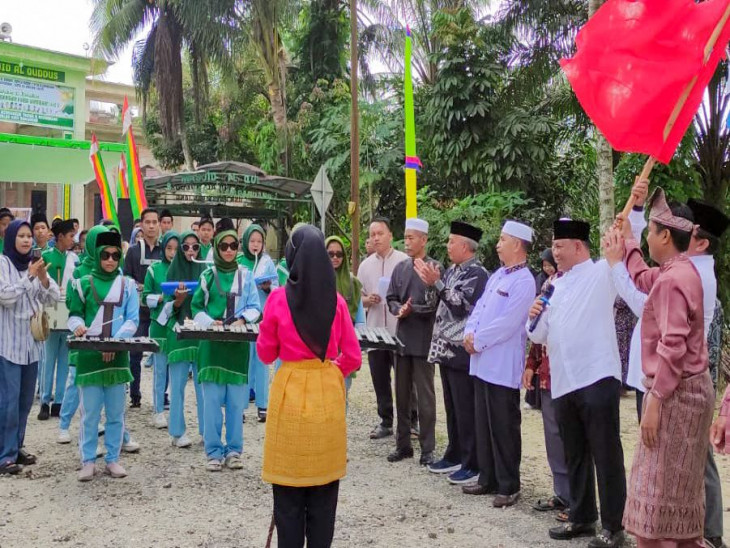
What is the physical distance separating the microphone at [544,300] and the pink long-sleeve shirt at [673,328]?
1275 millimetres

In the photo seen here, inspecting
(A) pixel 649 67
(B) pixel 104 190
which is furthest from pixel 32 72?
(A) pixel 649 67

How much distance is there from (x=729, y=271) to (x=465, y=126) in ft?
20.8

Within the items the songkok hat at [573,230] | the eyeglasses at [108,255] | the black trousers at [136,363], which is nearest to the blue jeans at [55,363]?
the black trousers at [136,363]

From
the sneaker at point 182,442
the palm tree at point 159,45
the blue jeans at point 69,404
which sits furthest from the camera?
the palm tree at point 159,45

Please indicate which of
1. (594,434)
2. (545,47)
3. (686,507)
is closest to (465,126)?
(545,47)

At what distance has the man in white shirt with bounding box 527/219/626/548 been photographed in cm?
483

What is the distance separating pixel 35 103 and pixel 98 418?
72.7 feet

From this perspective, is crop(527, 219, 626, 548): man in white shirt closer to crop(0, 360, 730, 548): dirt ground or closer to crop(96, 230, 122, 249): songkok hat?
crop(0, 360, 730, 548): dirt ground

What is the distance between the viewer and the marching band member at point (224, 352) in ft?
21.3

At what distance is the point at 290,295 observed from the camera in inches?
159

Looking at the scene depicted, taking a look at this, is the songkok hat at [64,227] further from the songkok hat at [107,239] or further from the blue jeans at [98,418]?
the blue jeans at [98,418]

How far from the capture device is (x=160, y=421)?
815 centimetres

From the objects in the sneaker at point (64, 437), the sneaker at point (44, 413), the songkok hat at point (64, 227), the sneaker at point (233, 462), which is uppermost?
the songkok hat at point (64, 227)

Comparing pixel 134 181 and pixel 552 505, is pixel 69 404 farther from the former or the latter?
pixel 552 505
